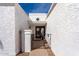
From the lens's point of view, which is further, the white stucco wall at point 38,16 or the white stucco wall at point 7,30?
the white stucco wall at point 38,16

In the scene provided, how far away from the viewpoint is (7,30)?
5.97 m

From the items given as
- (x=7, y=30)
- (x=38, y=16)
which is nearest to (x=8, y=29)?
(x=7, y=30)

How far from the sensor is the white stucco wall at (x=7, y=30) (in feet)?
19.4

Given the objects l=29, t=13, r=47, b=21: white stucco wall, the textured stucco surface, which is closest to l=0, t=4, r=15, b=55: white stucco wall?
the textured stucco surface

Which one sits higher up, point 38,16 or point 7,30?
point 38,16

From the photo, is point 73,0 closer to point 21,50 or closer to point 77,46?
point 77,46

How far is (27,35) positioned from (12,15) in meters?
2.02

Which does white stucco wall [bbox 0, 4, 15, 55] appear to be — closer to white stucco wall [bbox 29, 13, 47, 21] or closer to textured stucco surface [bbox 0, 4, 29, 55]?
textured stucco surface [bbox 0, 4, 29, 55]

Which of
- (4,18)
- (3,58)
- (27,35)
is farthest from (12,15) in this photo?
(3,58)

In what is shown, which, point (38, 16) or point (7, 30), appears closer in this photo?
point (7, 30)

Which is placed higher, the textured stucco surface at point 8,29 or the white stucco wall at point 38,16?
the white stucco wall at point 38,16

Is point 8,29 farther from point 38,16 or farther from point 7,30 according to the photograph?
point 38,16

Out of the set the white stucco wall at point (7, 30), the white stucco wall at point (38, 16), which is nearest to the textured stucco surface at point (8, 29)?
the white stucco wall at point (7, 30)

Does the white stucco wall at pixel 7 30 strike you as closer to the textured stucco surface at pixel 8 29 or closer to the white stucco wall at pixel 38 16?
the textured stucco surface at pixel 8 29
